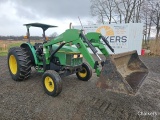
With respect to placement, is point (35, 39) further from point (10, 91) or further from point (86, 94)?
point (86, 94)

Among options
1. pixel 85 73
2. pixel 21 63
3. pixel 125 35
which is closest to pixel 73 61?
pixel 85 73

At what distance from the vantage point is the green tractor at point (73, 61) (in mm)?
2955

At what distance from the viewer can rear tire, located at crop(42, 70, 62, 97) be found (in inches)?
148

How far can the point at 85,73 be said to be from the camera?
529 centimetres

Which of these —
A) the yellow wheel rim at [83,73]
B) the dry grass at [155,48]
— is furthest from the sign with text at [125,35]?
the yellow wheel rim at [83,73]

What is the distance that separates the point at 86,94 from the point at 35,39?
2769 mm

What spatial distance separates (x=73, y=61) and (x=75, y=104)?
1.45 meters

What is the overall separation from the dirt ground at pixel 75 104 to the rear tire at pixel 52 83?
6.1 inches

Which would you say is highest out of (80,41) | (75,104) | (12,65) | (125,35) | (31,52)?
(125,35)

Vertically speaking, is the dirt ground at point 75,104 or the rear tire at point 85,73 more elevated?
the rear tire at point 85,73

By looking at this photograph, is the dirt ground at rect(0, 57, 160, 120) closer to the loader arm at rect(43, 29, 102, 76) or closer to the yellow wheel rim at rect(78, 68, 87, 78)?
the yellow wheel rim at rect(78, 68, 87, 78)

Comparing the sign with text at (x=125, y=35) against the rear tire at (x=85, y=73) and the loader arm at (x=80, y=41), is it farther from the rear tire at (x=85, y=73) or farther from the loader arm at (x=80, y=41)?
the loader arm at (x=80, y=41)

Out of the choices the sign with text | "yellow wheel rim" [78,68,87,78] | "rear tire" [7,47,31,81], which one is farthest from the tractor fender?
the sign with text

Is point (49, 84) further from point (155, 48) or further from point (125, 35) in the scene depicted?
point (155, 48)
